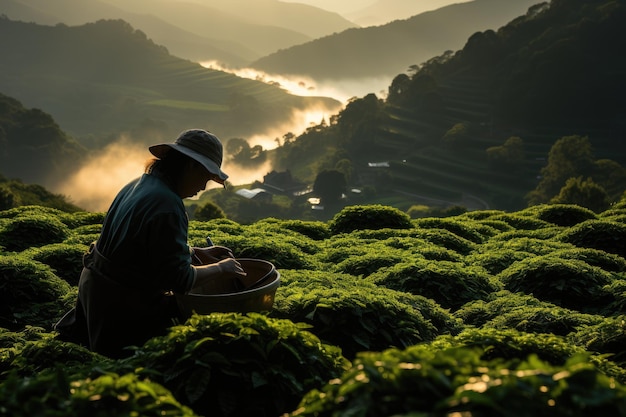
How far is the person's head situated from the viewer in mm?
4613

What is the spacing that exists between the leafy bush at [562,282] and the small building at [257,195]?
9684 centimetres

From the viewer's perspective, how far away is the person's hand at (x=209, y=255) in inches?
202

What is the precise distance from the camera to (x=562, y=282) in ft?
29.2

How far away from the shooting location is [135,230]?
14.2 feet

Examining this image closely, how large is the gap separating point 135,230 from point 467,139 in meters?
106

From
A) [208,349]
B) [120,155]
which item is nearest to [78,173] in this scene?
[120,155]

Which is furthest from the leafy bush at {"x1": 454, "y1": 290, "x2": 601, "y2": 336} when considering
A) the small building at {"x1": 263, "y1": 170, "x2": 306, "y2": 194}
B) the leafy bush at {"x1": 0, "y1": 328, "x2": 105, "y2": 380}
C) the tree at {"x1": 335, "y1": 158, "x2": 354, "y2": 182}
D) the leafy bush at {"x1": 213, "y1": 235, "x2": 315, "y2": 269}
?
the small building at {"x1": 263, "y1": 170, "x2": 306, "y2": 194}

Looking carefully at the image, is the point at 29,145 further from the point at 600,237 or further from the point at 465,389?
the point at 465,389

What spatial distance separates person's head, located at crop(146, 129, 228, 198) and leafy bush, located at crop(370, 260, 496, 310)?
479cm

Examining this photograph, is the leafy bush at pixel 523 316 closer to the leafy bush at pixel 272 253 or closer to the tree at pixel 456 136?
the leafy bush at pixel 272 253

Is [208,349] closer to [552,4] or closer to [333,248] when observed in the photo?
[333,248]

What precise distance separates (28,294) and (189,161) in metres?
4.44

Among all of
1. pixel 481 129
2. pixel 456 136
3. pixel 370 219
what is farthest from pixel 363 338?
pixel 481 129

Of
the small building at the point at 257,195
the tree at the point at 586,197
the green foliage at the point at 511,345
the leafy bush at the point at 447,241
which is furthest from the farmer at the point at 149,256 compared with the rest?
the small building at the point at 257,195
